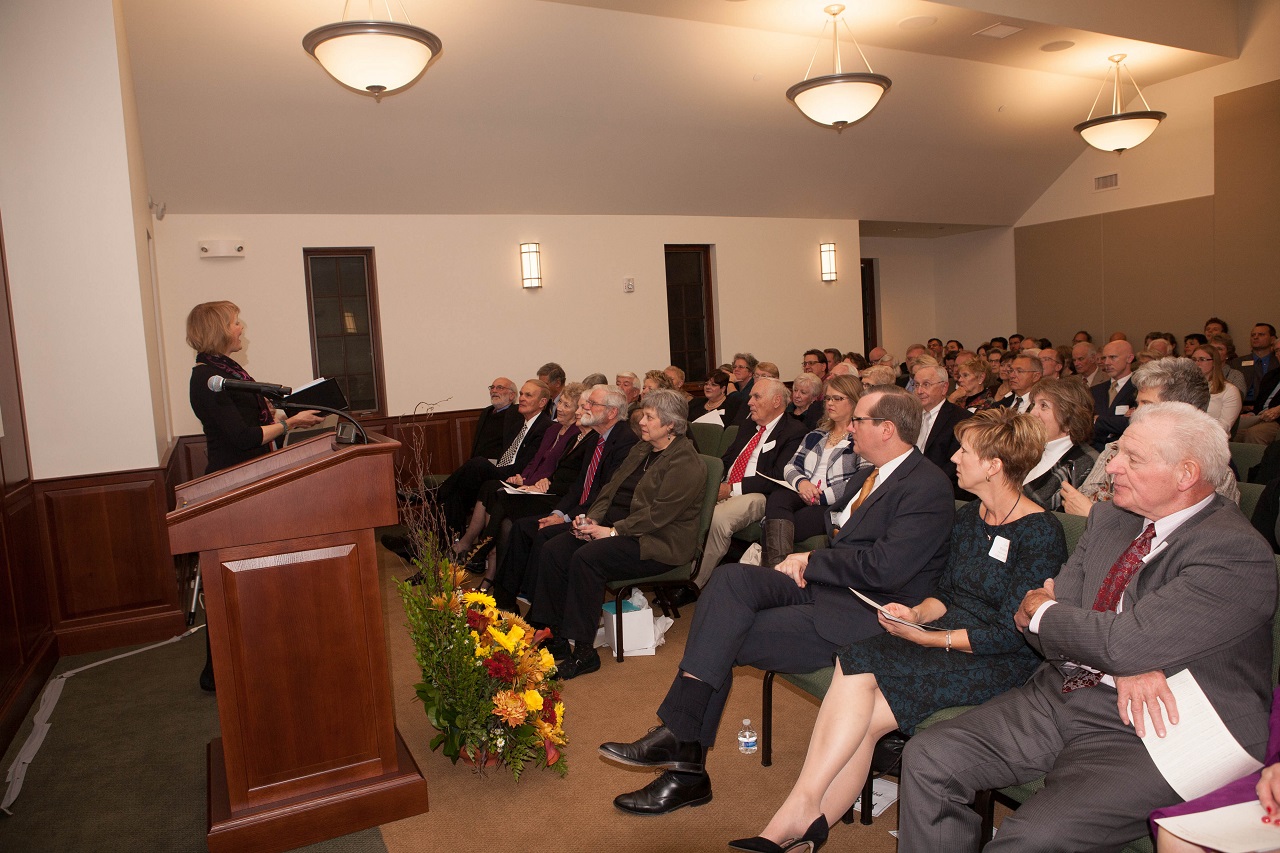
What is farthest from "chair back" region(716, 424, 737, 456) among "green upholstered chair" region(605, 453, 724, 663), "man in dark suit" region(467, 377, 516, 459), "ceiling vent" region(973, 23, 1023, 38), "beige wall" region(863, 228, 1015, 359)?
"beige wall" region(863, 228, 1015, 359)

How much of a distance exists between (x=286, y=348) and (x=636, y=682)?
16.9ft

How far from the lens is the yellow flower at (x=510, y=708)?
8.59 feet

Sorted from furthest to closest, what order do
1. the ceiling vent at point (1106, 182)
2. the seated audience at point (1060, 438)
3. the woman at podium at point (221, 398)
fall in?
the ceiling vent at point (1106, 182) < the woman at podium at point (221, 398) < the seated audience at point (1060, 438)

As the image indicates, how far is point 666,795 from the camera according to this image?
2537 mm

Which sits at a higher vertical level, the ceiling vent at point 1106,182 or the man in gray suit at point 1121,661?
the ceiling vent at point 1106,182

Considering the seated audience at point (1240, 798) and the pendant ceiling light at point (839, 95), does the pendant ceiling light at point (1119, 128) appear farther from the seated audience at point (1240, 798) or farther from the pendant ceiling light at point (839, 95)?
the seated audience at point (1240, 798)

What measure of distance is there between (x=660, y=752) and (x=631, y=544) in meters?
1.24

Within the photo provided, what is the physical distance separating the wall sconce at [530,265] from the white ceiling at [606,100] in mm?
410

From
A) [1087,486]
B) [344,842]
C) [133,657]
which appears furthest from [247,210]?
[1087,486]

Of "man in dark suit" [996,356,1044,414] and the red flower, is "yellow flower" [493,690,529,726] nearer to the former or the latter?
the red flower

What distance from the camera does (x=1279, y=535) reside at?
2564 mm

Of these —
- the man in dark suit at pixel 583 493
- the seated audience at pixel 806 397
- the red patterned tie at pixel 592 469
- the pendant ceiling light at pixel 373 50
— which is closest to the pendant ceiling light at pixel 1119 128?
the seated audience at pixel 806 397

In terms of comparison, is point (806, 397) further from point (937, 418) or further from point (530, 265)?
point (530, 265)

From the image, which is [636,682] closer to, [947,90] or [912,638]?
[912,638]
